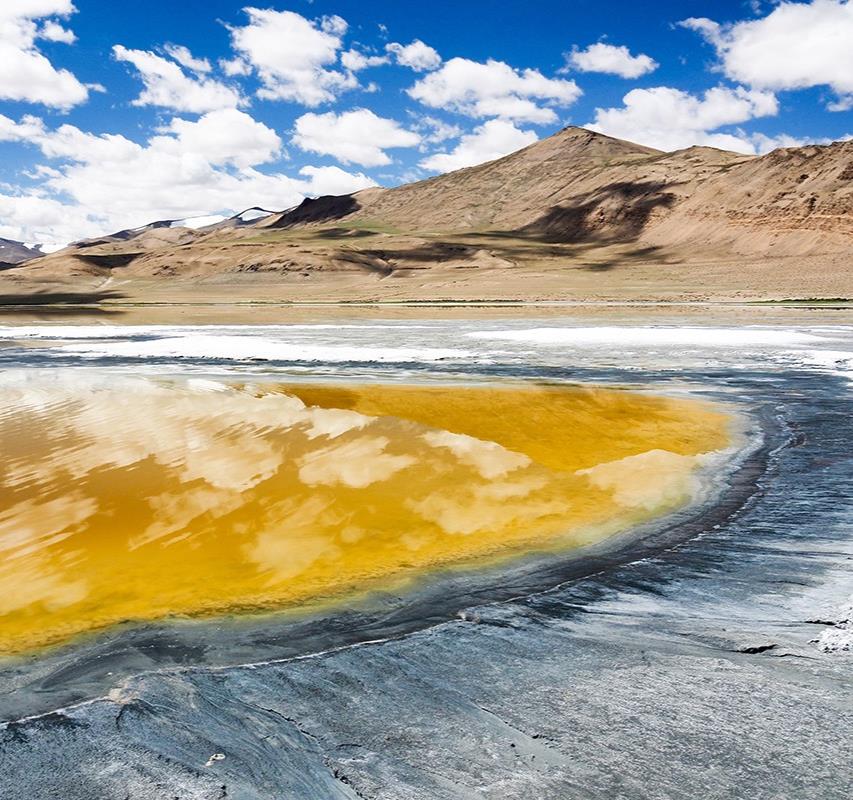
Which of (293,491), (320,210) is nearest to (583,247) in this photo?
(320,210)

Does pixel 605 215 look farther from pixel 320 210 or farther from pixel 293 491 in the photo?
pixel 293 491

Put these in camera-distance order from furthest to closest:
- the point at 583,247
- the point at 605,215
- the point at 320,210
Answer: the point at 320,210, the point at 605,215, the point at 583,247

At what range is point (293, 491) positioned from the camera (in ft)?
26.1

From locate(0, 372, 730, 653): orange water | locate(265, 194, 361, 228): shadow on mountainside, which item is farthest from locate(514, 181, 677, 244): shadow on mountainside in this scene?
locate(0, 372, 730, 653): orange water

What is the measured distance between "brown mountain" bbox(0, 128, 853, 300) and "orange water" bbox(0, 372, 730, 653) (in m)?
42.4

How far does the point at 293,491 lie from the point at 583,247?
104m

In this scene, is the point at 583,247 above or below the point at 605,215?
below

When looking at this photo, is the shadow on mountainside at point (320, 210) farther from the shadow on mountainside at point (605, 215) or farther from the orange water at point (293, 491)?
the orange water at point (293, 491)

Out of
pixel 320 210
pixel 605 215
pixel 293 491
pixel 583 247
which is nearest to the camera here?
pixel 293 491

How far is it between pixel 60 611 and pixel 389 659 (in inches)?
88.4

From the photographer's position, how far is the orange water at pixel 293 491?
5.68 m

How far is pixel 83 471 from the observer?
888 cm

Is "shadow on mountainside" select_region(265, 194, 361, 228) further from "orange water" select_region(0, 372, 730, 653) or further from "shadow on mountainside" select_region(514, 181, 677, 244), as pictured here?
"orange water" select_region(0, 372, 730, 653)

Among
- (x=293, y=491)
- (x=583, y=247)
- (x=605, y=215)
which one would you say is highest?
(x=605, y=215)
